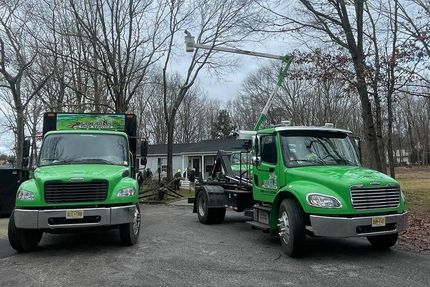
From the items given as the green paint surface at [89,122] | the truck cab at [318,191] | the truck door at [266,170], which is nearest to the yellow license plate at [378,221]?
the truck cab at [318,191]

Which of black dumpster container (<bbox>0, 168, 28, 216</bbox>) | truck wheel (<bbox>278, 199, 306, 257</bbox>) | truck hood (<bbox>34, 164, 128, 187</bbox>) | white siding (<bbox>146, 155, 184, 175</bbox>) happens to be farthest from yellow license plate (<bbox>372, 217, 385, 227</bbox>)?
white siding (<bbox>146, 155, 184, 175</bbox>)

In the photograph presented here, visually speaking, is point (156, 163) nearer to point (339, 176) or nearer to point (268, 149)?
point (268, 149)

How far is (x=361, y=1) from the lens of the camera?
1623cm

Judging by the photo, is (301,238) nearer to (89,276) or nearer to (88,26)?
(89,276)

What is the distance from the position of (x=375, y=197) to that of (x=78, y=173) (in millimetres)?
5539

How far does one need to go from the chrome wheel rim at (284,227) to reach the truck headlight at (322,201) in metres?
0.66

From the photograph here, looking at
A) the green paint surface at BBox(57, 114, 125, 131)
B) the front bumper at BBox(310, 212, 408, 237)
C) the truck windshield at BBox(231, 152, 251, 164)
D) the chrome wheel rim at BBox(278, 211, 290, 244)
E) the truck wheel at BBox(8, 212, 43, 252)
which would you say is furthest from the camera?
the green paint surface at BBox(57, 114, 125, 131)

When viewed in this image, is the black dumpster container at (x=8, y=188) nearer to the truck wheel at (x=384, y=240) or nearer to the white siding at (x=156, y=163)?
the truck wheel at (x=384, y=240)

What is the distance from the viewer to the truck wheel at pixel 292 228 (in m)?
8.31

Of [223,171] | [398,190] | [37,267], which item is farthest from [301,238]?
[223,171]

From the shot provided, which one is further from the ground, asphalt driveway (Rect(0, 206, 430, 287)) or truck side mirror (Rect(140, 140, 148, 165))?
truck side mirror (Rect(140, 140, 148, 165))

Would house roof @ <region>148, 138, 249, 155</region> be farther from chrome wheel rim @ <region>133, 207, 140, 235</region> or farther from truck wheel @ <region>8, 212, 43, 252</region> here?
truck wheel @ <region>8, 212, 43, 252</region>

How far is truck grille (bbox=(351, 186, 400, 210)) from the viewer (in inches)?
317

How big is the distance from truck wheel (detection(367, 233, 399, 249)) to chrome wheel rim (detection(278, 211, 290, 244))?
1.67m
